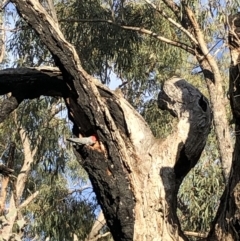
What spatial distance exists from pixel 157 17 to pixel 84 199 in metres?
2.50

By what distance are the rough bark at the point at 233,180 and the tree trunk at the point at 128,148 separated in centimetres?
39

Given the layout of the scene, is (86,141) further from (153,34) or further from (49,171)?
(49,171)

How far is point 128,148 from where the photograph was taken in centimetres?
377

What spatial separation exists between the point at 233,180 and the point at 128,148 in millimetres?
797

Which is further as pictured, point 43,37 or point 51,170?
point 51,170

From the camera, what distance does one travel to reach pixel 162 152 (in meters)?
3.78

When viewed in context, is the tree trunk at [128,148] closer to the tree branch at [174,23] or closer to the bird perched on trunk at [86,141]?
the bird perched on trunk at [86,141]

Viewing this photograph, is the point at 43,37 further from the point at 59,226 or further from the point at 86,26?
the point at 59,226

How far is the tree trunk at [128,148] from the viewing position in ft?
11.8

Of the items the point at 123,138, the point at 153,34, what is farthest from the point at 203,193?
the point at 123,138

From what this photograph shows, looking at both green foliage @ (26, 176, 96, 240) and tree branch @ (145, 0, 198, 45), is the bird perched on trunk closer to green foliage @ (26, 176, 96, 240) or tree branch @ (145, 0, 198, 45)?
tree branch @ (145, 0, 198, 45)

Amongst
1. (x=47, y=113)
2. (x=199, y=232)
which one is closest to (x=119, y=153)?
(x=199, y=232)

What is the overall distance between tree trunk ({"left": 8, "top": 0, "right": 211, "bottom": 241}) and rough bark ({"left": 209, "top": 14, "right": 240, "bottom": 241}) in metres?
0.39

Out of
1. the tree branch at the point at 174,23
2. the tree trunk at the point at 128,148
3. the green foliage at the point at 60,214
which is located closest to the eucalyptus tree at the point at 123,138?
the tree trunk at the point at 128,148
